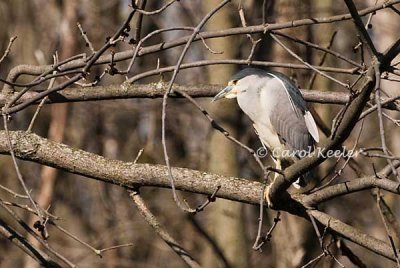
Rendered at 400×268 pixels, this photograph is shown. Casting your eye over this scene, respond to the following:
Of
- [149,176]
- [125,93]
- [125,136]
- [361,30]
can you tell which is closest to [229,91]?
[125,93]

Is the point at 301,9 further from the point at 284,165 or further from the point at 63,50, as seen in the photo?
the point at 63,50

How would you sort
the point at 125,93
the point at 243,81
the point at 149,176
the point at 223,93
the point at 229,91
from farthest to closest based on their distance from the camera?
1. the point at 243,81
2. the point at 229,91
3. the point at 223,93
4. the point at 125,93
5. the point at 149,176

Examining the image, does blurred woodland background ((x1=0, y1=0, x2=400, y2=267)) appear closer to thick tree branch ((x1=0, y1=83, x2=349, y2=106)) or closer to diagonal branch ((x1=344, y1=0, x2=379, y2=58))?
thick tree branch ((x1=0, y1=83, x2=349, y2=106))

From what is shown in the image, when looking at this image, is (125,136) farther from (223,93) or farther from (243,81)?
(223,93)

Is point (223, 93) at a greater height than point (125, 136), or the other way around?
point (125, 136)

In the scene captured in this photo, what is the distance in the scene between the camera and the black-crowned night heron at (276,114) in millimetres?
4285

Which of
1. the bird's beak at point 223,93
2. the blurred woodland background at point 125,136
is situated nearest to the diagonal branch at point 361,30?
the bird's beak at point 223,93

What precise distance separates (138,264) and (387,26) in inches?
163

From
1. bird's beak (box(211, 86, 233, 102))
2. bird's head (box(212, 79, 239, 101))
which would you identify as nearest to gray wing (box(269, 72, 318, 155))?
bird's head (box(212, 79, 239, 101))

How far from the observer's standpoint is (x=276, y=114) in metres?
4.35

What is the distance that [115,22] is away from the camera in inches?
412

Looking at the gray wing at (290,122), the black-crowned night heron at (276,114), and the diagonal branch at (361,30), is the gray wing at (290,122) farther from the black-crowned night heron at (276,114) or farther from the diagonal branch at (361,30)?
the diagonal branch at (361,30)

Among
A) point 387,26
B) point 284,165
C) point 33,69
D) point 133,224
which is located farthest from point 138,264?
point 33,69

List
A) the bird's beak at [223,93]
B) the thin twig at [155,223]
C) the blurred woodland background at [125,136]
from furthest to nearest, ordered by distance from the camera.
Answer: the blurred woodland background at [125,136]
the bird's beak at [223,93]
the thin twig at [155,223]
